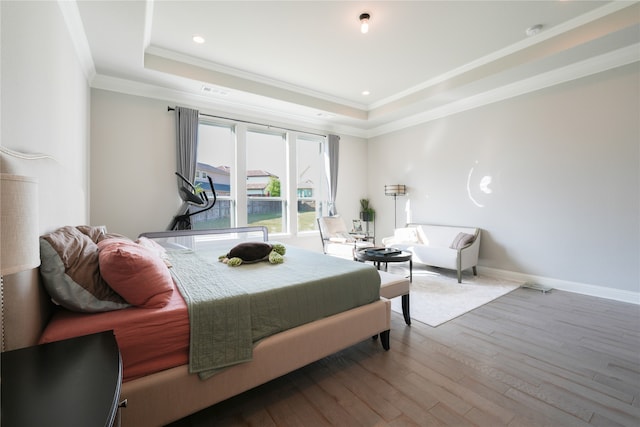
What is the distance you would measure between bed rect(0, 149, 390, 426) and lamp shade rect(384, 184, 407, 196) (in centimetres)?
400

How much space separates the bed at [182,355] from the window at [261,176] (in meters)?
2.70

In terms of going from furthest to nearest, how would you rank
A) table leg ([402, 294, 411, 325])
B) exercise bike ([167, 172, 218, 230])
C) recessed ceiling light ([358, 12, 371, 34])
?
exercise bike ([167, 172, 218, 230]) < recessed ceiling light ([358, 12, 371, 34]) < table leg ([402, 294, 411, 325])

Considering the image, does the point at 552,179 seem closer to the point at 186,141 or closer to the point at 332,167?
the point at 332,167

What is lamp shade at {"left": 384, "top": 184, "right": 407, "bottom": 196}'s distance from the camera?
5781mm

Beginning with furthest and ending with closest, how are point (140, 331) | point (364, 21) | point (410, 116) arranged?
point (410, 116)
point (364, 21)
point (140, 331)

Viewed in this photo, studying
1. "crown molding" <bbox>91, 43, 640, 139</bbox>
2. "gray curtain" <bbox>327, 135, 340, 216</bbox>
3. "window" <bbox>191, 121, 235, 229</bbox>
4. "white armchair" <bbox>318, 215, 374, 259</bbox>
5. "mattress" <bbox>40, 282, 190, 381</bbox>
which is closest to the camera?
"mattress" <bbox>40, 282, 190, 381</bbox>

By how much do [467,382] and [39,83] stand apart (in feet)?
11.2

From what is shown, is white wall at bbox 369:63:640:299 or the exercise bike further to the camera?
the exercise bike

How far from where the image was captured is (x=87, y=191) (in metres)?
3.54

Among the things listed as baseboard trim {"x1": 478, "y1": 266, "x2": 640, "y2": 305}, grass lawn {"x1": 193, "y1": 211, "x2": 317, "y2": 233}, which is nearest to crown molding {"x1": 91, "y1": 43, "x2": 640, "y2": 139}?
grass lawn {"x1": 193, "y1": 211, "x2": 317, "y2": 233}

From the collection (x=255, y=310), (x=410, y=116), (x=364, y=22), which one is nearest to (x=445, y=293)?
(x=255, y=310)

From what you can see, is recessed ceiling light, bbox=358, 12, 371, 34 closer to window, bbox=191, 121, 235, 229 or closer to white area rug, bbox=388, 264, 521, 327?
window, bbox=191, 121, 235, 229

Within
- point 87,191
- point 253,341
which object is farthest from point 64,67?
point 253,341

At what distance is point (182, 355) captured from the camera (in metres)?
1.42
